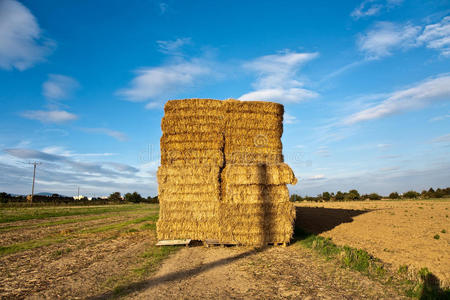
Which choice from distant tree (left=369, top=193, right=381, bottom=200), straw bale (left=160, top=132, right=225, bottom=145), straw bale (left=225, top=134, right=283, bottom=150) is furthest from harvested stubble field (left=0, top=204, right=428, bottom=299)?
distant tree (left=369, top=193, right=381, bottom=200)

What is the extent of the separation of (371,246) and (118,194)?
86.3 metres

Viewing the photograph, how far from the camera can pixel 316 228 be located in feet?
49.6

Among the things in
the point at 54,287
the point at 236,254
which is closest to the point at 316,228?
the point at 236,254

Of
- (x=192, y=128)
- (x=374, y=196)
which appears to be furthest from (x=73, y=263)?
(x=374, y=196)

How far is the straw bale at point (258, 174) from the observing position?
11453 millimetres

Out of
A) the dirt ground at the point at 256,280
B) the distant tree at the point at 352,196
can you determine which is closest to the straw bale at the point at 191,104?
the dirt ground at the point at 256,280

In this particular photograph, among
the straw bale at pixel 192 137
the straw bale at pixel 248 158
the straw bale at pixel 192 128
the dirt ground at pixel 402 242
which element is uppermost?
the straw bale at pixel 192 128

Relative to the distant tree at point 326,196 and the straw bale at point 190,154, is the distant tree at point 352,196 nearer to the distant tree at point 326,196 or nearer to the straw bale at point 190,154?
the distant tree at point 326,196

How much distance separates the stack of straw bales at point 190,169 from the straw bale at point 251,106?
1.41 feet

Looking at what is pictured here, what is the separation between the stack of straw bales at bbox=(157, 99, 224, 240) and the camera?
37.2ft

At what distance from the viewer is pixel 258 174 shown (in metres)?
11.5

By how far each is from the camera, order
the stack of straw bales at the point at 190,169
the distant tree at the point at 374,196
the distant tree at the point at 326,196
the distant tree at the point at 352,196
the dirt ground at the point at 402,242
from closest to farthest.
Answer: the dirt ground at the point at 402,242, the stack of straw bales at the point at 190,169, the distant tree at the point at 374,196, the distant tree at the point at 352,196, the distant tree at the point at 326,196

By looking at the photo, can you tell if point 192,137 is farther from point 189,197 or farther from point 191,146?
point 189,197

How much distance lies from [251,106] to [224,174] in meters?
3.22
